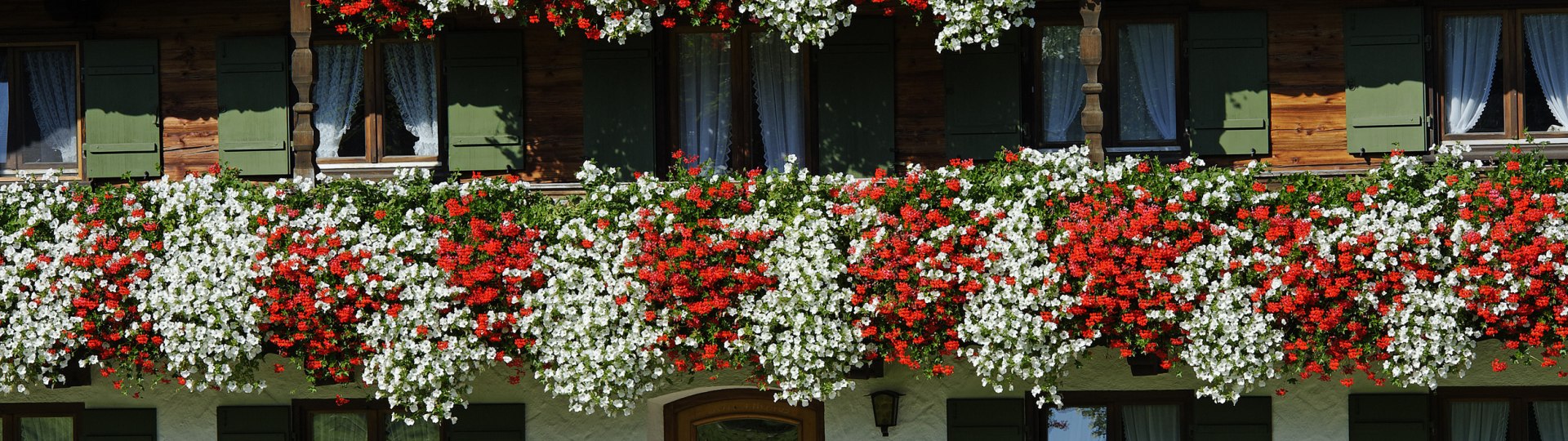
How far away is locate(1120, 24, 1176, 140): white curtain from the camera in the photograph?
1274 centimetres

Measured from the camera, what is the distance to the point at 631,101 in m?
12.6

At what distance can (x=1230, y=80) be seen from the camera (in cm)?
1241

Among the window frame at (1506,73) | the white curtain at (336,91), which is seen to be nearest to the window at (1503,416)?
the window frame at (1506,73)

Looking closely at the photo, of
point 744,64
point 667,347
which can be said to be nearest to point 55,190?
point 667,347

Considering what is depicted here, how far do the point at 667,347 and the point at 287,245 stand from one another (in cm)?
249

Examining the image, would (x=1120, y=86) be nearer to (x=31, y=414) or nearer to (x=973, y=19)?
(x=973, y=19)

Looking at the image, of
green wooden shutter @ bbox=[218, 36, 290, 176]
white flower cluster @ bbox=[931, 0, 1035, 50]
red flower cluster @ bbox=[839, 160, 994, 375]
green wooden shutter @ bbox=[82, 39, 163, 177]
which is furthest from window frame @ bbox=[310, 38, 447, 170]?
white flower cluster @ bbox=[931, 0, 1035, 50]

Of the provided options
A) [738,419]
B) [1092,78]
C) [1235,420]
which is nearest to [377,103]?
[738,419]

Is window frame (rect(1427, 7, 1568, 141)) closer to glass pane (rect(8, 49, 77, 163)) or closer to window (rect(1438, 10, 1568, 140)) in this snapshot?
window (rect(1438, 10, 1568, 140))

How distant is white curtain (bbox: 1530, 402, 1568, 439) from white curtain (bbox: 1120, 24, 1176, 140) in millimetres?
3263

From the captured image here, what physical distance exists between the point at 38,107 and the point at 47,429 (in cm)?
268

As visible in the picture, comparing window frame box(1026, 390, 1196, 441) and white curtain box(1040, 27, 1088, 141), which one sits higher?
white curtain box(1040, 27, 1088, 141)

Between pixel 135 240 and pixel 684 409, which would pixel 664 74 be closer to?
pixel 684 409

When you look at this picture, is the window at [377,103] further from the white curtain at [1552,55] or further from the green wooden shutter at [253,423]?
the white curtain at [1552,55]
